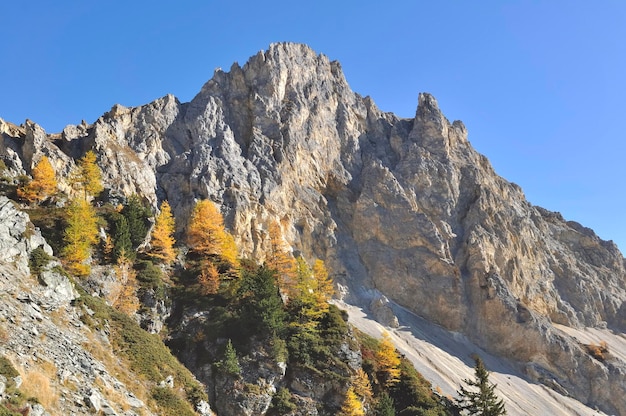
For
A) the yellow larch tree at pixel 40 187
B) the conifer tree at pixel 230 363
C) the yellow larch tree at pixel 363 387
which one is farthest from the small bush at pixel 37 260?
the yellow larch tree at pixel 363 387

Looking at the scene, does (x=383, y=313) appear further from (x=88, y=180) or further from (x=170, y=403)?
(x=170, y=403)

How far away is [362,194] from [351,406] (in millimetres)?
70206

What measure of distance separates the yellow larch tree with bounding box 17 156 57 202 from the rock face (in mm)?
17527

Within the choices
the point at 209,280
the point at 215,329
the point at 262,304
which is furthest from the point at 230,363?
the point at 209,280

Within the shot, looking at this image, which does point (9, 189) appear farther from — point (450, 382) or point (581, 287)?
point (581, 287)

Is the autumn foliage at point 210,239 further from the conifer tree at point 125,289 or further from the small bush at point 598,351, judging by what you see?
the small bush at point 598,351

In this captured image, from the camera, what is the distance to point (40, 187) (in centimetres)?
5794

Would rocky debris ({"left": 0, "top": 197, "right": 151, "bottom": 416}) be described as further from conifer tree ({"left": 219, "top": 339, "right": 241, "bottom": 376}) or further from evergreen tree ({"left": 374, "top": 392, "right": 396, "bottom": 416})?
evergreen tree ({"left": 374, "top": 392, "right": 396, "bottom": 416})

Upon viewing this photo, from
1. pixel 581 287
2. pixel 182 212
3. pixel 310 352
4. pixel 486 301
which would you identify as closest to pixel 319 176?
pixel 182 212

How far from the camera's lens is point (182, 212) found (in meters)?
83.8

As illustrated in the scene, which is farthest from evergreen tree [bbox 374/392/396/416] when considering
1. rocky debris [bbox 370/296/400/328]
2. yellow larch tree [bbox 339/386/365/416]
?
rocky debris [bbox 370/296/400/328]

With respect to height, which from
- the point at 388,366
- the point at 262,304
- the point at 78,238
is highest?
the point at 262,304

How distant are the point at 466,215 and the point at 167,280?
83.1m

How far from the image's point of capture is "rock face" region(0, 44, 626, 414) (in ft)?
294
